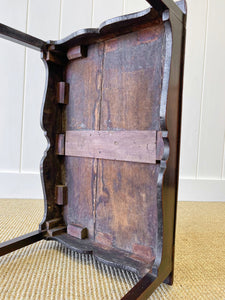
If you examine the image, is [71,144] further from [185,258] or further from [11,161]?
[11,161]

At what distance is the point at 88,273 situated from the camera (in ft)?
2.82

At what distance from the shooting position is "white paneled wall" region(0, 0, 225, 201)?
1.83m

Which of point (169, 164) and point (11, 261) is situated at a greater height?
point (169, 164)

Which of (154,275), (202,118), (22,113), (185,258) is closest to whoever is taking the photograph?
(154,275)

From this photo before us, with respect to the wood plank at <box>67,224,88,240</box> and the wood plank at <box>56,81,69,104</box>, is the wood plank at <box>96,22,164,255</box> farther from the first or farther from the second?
the wood plank at <box>56,81,69,104</box>

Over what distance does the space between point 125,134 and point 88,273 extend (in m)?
0.49

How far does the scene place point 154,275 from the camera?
724 mm

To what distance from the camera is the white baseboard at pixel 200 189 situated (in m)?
2.06

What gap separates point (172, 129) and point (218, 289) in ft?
1.73

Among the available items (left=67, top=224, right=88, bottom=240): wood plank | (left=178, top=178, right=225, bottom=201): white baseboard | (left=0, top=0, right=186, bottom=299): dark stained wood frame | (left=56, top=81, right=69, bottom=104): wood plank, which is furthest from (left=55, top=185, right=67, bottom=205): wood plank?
(left=178, top=178, right=225, bottom=201): white baseboard

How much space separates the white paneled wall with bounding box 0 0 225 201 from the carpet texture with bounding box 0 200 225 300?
0.67 m

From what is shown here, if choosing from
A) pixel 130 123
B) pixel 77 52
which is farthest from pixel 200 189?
pixel 77 52

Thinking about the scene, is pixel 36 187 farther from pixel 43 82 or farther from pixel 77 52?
pixel 77 52

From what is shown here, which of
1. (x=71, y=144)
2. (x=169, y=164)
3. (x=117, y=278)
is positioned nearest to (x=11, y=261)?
(x=117, y=278)
